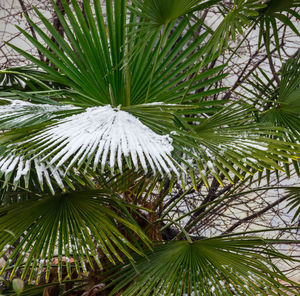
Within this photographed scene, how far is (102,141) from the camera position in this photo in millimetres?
914

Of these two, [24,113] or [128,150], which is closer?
[128,150]

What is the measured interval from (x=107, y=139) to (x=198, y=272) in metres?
0.48

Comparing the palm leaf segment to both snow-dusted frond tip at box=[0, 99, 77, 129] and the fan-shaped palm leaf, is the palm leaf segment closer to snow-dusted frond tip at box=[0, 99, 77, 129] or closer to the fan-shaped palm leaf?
snow-dusted frond tip at box=[0, 99, 77, 129]

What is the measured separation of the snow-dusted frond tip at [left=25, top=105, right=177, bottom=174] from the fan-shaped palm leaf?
360mm

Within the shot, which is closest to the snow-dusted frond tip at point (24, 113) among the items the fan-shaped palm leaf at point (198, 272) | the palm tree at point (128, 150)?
the palm tree at point (128, 150)

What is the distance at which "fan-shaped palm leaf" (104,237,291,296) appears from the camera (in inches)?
44.5

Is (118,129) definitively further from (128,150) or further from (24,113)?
(24,113)

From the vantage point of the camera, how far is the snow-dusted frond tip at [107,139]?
0.91 m

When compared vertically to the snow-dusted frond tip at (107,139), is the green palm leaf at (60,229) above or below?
below

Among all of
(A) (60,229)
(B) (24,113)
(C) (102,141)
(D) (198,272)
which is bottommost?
(D) (198,272)

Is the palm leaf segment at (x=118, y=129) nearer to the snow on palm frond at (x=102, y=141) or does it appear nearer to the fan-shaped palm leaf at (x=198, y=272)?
the snow on palm frond at (x=102, y=141)

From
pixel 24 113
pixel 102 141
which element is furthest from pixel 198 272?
pixel 24 113

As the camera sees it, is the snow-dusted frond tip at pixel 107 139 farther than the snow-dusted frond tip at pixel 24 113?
No

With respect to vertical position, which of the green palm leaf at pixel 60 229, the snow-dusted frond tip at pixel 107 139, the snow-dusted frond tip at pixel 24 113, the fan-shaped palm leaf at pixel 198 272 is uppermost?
the snow-dusted frond tip at pixel 24 113
